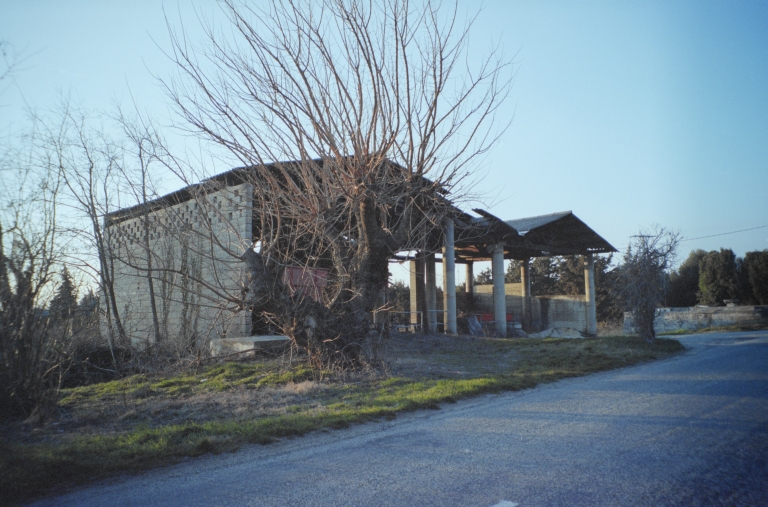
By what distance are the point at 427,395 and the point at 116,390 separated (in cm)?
524

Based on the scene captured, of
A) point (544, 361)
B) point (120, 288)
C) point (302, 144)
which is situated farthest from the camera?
point (120, 288)

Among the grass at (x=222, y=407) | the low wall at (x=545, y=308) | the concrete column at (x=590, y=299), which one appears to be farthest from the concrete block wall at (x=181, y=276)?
the low wall at (x=545, y=308)

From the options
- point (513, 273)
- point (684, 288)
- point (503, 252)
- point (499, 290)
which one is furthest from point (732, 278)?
point (499, 290)

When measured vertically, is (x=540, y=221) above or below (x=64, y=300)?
above

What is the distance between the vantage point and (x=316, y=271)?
472 inches

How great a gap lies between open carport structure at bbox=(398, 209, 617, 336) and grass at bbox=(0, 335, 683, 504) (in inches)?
327

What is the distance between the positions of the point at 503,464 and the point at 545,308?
2624 cm

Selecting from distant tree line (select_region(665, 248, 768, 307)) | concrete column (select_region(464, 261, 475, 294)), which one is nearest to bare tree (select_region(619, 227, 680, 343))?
concrete column (select_region(464, 261, 475, 294))

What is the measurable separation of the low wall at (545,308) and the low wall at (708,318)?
6015 mm

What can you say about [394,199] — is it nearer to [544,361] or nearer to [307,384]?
[307,384]

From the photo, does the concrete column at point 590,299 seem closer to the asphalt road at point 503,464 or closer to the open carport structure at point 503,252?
the open carport structure at point 503,252

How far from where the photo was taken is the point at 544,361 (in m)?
12.1

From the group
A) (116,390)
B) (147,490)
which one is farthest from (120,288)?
(147,490)

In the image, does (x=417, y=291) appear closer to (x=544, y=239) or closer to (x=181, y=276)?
(x=544, y=239)
